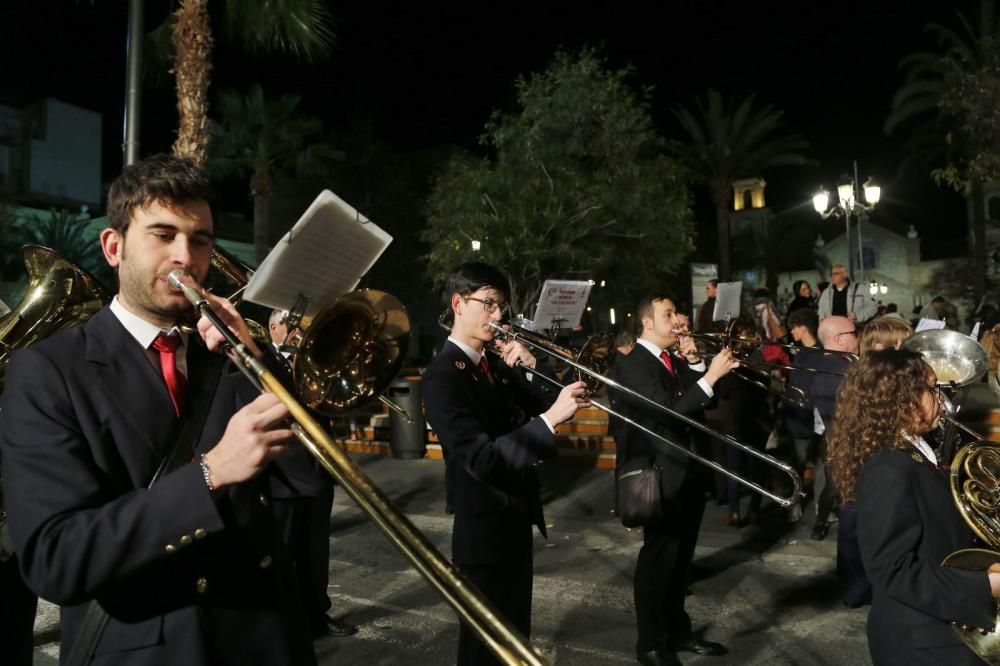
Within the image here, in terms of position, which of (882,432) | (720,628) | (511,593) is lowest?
(720,628)

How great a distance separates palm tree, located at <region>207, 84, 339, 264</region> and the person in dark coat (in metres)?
24.0

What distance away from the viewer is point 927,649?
250cm

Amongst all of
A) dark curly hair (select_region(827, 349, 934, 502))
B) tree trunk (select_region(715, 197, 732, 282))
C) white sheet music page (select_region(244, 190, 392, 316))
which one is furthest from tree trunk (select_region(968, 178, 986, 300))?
white sheet music page (select_region(244, 190, 392, 316))

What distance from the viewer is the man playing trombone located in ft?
14.3

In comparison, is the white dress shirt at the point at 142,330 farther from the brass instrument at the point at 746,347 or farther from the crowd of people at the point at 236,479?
the brass instrument at the point at 746,347

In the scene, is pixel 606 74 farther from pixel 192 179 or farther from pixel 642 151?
pixel 192 179

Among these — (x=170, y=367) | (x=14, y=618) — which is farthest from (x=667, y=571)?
(x=170, y=367)

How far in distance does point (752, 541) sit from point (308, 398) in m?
6.09

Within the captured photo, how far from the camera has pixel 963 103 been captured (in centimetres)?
1592

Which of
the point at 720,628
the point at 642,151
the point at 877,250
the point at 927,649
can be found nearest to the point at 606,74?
the point at 642,151

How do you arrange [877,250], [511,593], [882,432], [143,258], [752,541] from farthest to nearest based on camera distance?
1. [877,250]
2. [752,541]
3. [511,593]
4. [882,432]
5. [143,258]

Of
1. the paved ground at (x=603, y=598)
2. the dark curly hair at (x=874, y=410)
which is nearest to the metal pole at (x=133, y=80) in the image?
the paved ground at (x=603, y=598)

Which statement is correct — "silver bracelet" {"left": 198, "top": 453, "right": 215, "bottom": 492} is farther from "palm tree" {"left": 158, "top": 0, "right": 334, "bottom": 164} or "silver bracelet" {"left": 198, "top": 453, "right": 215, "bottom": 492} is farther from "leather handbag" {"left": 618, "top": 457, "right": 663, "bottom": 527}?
"palm tree" {"left": 158, "top": 0, "right": 334, "bottom": 164}

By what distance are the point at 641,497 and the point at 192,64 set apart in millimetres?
10000
